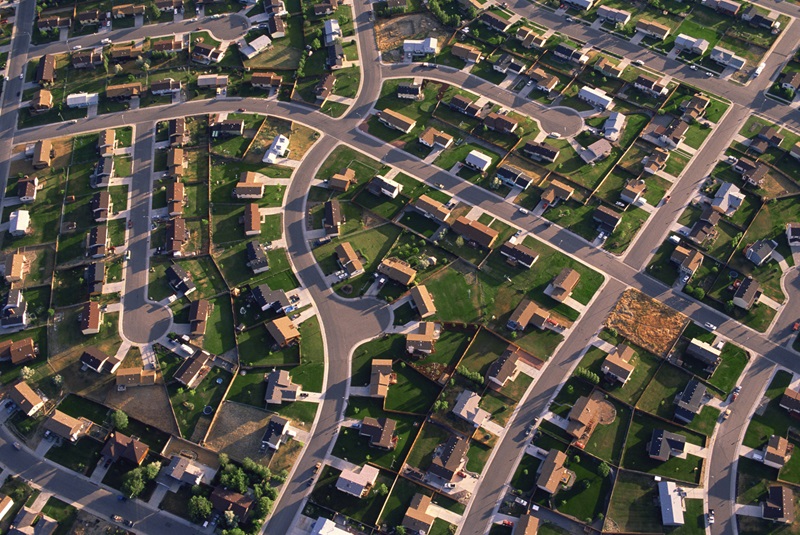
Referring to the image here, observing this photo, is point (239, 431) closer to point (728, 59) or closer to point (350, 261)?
point (350, 261)

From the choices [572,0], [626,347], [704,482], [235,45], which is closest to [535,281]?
[626,347]

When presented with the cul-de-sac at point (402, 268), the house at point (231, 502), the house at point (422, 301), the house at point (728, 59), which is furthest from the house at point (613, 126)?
the house at point (231, 502)

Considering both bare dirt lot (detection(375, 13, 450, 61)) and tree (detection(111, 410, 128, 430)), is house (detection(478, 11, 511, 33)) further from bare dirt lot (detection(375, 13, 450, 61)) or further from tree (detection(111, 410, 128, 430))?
tree (detection(111, 410, 128, 430))

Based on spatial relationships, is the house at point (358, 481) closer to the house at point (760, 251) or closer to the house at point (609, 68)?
the house at point (760, 251)

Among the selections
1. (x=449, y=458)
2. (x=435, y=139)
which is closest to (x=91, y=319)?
(x=449, y=458)

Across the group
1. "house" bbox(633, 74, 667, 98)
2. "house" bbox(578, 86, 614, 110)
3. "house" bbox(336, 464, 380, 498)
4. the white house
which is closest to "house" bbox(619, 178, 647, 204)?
"house" bbox(578, 86, 614, 110)

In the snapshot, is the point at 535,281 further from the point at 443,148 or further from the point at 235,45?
the point at 235,45
